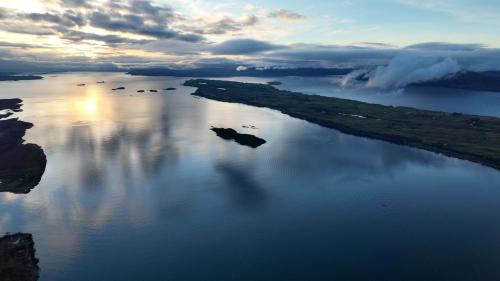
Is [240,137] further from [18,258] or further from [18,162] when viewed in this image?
[18,258]

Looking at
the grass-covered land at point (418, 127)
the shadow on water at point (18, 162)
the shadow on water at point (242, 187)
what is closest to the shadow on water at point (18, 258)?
the shadow on water at point (18, 162)

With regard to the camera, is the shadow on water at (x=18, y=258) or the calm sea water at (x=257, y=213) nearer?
the shadow on water at (x=18, y=258)

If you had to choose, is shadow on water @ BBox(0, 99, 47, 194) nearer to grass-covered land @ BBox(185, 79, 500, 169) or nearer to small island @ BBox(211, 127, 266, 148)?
small island @ BBox(211, 127, 266, 148)

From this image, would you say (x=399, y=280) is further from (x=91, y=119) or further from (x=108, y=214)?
(x=91, y=119)

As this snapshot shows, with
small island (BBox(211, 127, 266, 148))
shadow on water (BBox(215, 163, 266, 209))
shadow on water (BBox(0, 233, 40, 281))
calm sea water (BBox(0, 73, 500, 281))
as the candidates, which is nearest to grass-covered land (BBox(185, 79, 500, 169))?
calm sea water (BBox(0, 73, 500, 281))

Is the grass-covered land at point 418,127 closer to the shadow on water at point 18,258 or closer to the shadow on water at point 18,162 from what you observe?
the shadow on water at point 18,162

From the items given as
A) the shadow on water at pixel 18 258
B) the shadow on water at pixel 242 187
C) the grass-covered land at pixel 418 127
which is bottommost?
the grass-covered land at pixel 418 127

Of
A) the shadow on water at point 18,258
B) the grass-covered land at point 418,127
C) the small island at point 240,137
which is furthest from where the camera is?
the small island at point 240,137

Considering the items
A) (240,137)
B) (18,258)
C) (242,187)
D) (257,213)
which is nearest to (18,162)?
(18,258)
